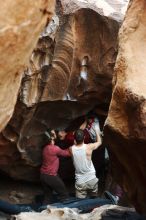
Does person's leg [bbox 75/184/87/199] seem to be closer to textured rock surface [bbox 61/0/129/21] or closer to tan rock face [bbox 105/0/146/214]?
textured rock surface [bbox 61/0/129/21]

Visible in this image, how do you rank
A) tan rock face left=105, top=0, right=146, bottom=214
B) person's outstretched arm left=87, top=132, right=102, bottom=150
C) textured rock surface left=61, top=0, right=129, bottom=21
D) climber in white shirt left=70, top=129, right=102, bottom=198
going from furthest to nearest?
person's outstretched arm left=87, top=132, right=102, bottom=150, climber in white shirt left=70, top=129, right=102, bottom=198, textured rock surface left=61, top=0, right=129, bottom=21, tan rock face left=105, top=0, right=146, bottom=214

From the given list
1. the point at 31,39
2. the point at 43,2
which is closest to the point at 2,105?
the point at 31,39

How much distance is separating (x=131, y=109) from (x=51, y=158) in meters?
4.03

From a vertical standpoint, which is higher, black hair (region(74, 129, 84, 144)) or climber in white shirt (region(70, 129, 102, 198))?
black hair (region(74, 129, 84, 144))

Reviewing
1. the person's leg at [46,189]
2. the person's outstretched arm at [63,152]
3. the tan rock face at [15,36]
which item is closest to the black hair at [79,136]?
the person's outstretched arm at [63,152]

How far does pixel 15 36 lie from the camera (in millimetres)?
3307

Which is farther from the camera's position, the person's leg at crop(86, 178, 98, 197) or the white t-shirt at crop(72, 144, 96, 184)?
the person's leg at crop(86, 178, 98, 197)

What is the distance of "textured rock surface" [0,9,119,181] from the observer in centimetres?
785

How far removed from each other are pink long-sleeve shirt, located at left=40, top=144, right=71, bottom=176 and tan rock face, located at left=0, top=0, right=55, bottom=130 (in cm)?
465

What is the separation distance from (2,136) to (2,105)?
193 inches

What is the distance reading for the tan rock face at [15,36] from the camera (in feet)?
10.6

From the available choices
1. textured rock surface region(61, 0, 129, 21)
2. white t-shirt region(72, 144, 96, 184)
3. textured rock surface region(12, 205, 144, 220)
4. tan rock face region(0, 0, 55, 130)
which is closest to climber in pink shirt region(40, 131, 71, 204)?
white t-shirt region(72, 144, 96, 184)

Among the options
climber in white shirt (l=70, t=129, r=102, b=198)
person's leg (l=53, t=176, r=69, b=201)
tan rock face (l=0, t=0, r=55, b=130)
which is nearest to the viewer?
tan rock face (l=0, t=0, r=55, b=130)

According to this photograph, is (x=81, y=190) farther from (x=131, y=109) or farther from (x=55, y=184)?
(x=131, y=109)
